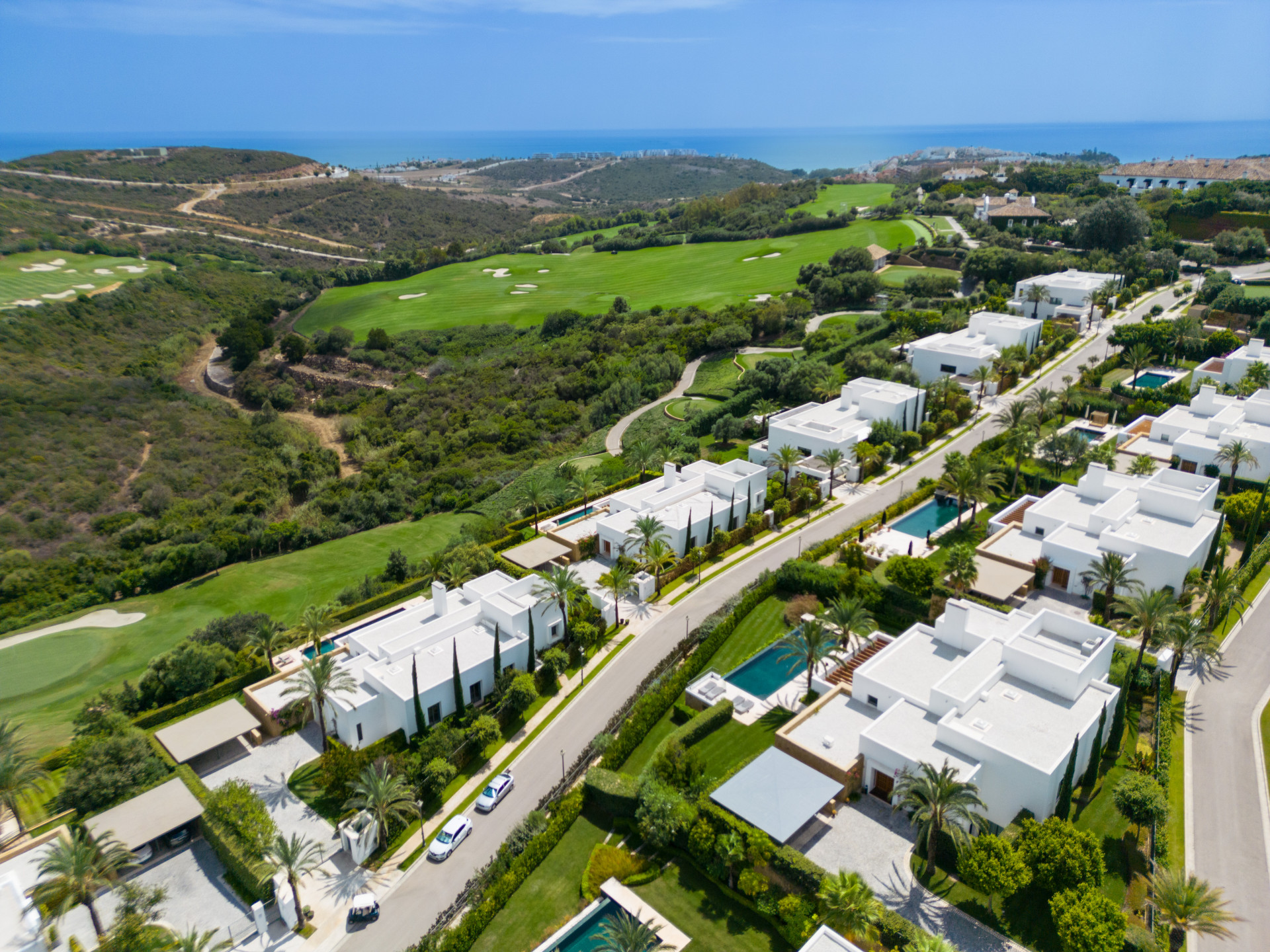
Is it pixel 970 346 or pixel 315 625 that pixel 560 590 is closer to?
pixel 315 625

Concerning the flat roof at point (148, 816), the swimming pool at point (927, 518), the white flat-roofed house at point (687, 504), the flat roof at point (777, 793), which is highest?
the white flat-roofed house at point (687, 504)

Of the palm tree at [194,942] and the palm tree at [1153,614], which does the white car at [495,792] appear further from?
the palm tree at [1153,614]

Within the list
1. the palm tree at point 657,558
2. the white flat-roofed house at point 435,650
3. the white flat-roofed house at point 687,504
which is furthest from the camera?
the white flat-roofed house at point 687,504

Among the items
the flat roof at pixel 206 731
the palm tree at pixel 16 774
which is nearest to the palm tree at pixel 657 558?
the flat roof at pixel 206 731

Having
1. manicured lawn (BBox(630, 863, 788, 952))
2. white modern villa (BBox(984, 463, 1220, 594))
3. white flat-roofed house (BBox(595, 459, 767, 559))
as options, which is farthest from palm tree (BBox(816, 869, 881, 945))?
white flat-roofed house (BBox(595, 459, 767, 559))

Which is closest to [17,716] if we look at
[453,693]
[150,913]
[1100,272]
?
[150,913]

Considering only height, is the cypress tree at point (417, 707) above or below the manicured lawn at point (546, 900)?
above

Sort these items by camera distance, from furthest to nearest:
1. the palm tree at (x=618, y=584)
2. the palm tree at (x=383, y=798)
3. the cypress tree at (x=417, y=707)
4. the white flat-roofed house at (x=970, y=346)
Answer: the white flat-roofed house at (x=970, y=346)
the palm tree at (x=618, y=584)
the cypress tree at (x=417, y=707)
the palm tree at (x=383, y=798)
